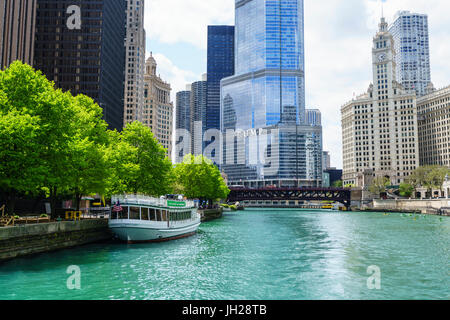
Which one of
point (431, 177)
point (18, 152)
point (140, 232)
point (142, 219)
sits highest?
point (431, 177)

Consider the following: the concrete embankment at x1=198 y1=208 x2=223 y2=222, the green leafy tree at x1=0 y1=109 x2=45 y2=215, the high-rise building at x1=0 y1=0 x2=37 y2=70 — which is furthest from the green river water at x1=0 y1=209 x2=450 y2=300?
the high-rise building at x1=0 y1=0 x2=37 y2=70

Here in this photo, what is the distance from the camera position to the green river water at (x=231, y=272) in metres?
24.2

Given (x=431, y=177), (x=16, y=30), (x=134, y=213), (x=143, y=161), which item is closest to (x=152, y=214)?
(x=134, y=213)

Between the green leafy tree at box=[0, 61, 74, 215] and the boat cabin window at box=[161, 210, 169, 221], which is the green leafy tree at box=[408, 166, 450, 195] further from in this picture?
the green leafy tree at box=[0, 61, 74, 215]

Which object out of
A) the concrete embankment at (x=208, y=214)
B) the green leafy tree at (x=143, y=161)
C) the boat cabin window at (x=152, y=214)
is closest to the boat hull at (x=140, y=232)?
the boat cabin window at (x=152, y=214)

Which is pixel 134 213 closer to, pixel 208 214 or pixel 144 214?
pixel 144 214

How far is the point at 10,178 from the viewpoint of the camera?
35156 mm

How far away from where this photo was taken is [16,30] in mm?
107188

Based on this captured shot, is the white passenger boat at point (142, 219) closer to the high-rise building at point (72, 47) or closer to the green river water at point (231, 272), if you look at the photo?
the green river water at point (231, 272)

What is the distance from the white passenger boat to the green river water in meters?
1.78

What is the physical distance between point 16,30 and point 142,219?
8843cm

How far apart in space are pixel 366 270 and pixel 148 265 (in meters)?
18.9
